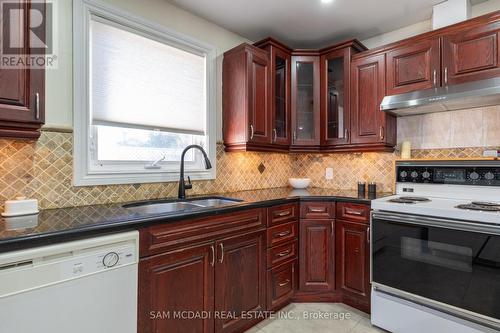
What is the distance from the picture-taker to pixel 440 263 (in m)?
1.74

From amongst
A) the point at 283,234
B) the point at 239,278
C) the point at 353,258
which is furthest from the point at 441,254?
the point at 239,278

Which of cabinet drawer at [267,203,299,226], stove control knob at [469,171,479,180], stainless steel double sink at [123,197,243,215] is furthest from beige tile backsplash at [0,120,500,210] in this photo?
cabinet drawer at [267,203,299,226]

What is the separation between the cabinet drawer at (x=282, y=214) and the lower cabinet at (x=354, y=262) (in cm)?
38

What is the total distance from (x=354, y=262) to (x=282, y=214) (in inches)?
28.4

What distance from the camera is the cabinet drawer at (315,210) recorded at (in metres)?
2.33

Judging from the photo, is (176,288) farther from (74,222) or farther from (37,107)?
(37,107)

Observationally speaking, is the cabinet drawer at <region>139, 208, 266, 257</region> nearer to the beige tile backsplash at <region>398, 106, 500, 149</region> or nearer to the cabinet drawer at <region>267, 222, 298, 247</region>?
the cabinet drawer at <region>267, 222, 298, 247</region>

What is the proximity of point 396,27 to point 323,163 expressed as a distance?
59.7 inches

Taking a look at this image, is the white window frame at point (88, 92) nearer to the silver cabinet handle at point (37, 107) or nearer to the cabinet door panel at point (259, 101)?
the silver cabinet handle at point (37, 107)

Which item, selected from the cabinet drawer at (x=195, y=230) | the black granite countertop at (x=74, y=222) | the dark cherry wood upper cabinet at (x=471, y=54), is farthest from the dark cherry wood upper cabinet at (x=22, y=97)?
the dark cherry wood upper cabinet at (x=471, y=54)

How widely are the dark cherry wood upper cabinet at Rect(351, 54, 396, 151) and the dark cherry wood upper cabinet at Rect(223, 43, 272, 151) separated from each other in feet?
2.72

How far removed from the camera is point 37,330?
103cm

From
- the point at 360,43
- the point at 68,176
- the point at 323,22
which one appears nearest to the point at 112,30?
the point at 68,176

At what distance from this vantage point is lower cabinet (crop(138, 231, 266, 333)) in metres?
1.40
